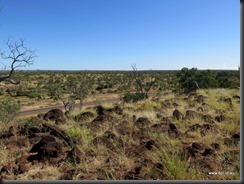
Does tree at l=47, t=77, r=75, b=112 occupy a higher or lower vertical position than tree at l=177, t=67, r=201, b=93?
lower

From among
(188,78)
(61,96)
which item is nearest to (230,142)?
(188,78)

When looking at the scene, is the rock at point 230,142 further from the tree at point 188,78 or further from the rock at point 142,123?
the tree at point 188,78

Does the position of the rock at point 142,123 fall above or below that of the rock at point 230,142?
above

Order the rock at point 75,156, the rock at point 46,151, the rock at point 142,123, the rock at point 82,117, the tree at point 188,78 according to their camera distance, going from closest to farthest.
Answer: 1. the rock at point 75,156
2. the rock at point 46,151
3. the rock at point 142,123
4. the rock at point 82,117
5. the tree at point 188,78

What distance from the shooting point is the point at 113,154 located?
4848 millimetres

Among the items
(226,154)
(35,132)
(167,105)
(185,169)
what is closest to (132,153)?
(185,169)

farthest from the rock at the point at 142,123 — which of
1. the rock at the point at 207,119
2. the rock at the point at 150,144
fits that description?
the rock at the point at 150,144

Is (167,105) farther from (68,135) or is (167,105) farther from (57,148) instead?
(57,148)

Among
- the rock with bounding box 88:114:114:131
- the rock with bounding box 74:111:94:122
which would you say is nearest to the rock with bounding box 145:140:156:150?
the rock with bounding box 88:114:114:131

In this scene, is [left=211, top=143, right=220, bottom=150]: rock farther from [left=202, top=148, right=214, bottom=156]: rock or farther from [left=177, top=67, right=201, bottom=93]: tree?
[left=177, top=67, right=201, bottom=93]: tree

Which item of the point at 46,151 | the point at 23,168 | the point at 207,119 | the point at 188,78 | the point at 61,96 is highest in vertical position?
the point at 188,78

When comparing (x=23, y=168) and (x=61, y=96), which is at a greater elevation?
(x=23, y=168)

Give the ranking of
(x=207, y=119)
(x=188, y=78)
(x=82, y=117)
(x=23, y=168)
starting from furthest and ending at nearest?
(x=188, y=78), (x=82, y=117), (x=207, y=119), (x=23, y=168)

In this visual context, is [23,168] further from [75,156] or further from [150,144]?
[150,144]
